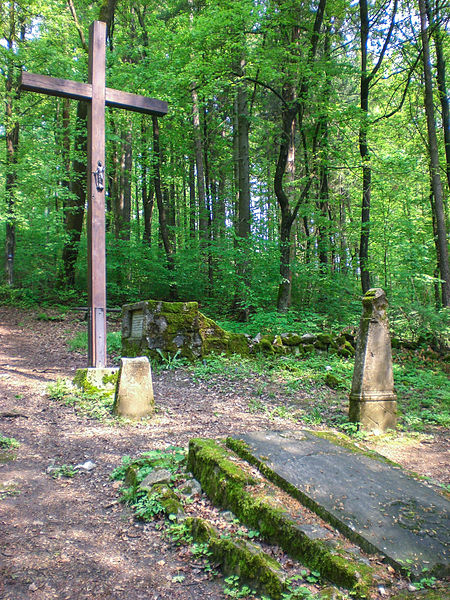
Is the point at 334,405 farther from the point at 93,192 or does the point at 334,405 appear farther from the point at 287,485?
the point at 93,192

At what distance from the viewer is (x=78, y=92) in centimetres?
617

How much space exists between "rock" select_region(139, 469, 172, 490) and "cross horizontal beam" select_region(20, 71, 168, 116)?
5545 millimetres

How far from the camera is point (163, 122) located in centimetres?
Answer: 1734

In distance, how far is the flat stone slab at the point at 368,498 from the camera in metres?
2.15

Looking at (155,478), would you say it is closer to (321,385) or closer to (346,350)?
(321,385)

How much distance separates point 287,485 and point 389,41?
1547 centimetres

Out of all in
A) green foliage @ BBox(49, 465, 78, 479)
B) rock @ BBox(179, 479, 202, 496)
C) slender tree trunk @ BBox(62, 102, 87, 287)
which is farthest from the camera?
slender tree trunk @ BBox(62, 102, 87, 287)

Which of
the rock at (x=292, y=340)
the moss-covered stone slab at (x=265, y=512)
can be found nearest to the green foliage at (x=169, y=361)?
the rock at (x=292, y=340)

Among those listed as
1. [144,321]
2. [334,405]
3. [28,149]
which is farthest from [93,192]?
[28,149]

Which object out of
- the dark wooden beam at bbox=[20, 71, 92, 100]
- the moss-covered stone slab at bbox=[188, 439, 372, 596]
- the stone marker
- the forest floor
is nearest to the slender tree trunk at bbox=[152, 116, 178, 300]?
the forest floor

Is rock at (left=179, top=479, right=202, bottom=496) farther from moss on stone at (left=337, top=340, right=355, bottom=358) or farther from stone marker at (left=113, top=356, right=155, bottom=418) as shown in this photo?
moss on stone at (left=337, top=340, right=355, bottom=358)

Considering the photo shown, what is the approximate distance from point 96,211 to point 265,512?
16.6 feet

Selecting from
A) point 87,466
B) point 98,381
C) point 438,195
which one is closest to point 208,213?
point 438,195

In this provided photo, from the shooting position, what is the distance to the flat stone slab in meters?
2.15
